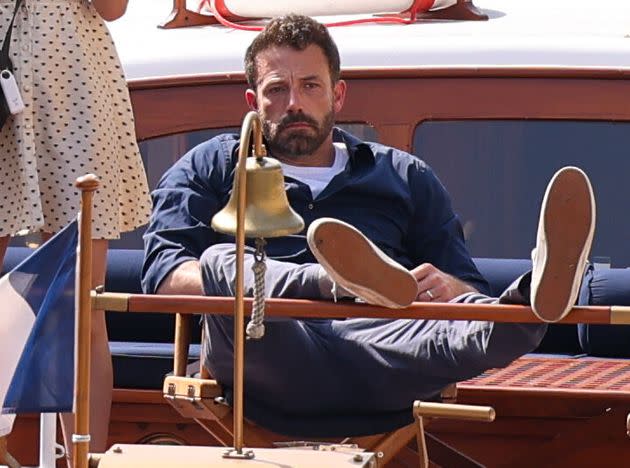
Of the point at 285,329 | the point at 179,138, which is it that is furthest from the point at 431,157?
the point at 285,329

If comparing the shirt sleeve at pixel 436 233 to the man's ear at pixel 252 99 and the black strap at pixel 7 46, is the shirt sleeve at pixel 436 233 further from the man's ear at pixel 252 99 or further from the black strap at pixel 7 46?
the black strap at pixel 7 46

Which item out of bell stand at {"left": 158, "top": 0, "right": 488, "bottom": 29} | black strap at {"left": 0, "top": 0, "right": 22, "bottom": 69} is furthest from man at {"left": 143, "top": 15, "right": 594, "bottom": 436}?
bell stand at {"left": 158, "top": 0, "right": 488, "bottom": 29}

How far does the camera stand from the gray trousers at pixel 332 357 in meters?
5.15

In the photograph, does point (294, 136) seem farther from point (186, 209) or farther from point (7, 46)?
point (7, 46)

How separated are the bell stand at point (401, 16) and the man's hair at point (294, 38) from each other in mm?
1158

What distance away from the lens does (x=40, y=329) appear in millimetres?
4676

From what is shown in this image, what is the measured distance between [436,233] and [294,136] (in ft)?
1.67

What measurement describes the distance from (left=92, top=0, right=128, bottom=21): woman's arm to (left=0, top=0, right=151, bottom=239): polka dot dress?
0.15 ft

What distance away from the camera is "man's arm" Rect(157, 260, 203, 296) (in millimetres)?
5574

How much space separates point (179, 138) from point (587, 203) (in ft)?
8.80

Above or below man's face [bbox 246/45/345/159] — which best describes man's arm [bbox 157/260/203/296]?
below

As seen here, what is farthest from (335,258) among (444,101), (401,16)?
(401,16)

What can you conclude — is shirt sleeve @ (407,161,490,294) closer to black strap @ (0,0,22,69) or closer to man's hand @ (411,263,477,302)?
man's hand @ (411,263,477,302)

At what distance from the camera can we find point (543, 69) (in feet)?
22.1
